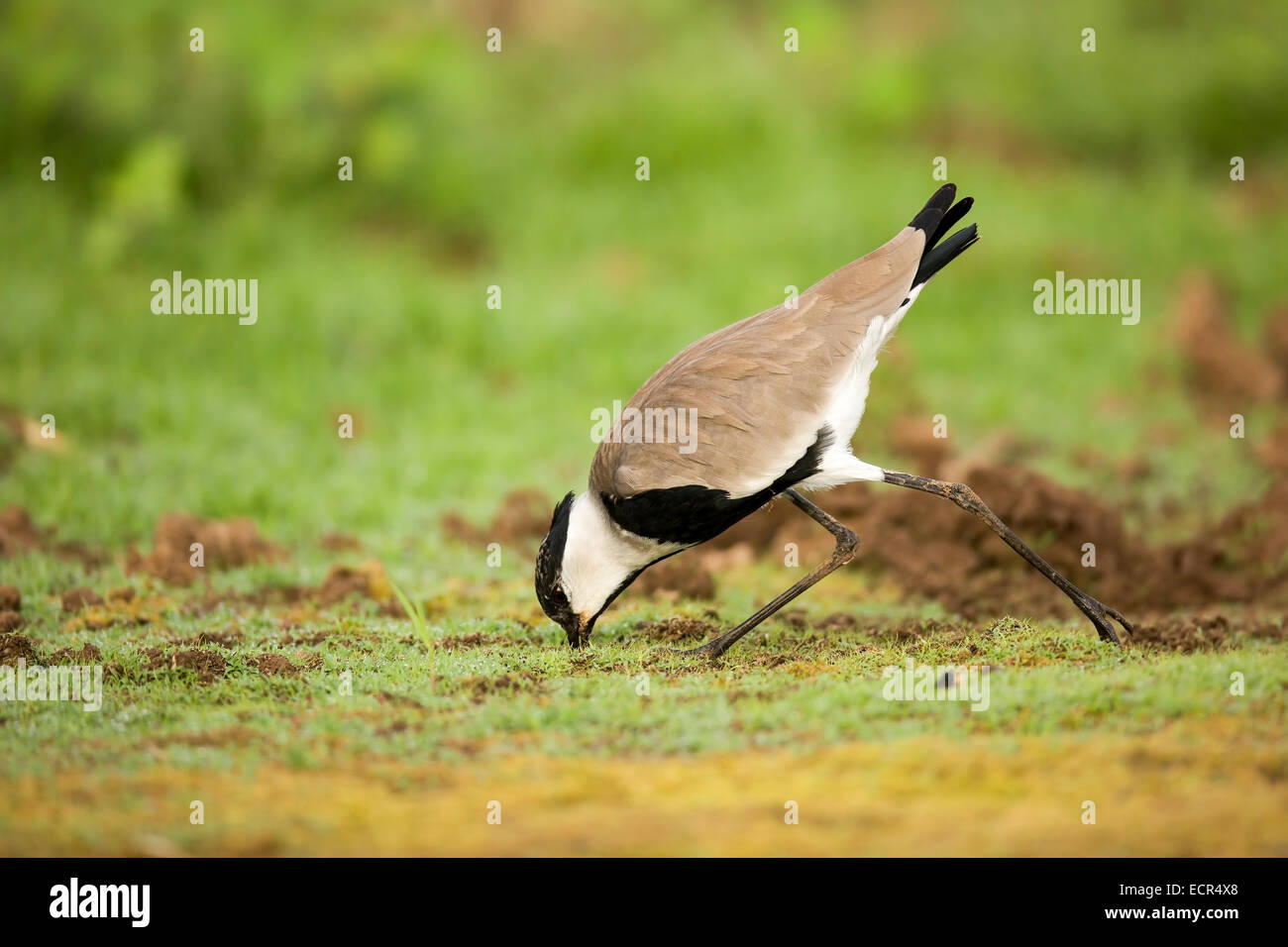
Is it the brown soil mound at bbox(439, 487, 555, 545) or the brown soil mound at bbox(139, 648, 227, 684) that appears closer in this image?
the brown soil mound at bbox(139, 648, 227, 684)

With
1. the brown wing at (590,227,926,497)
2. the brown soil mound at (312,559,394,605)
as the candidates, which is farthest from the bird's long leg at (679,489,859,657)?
the brown soil mound at (312,559,394,605)

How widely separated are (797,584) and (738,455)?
0.64 meters

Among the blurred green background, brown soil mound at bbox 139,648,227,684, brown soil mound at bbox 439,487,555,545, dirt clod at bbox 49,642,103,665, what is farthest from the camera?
the blurred green background

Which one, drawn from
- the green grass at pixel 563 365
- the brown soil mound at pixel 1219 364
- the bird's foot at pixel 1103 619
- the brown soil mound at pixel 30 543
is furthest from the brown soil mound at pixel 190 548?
the brown soil mound at pixel 1219 364

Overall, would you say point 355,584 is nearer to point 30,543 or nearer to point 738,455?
point 30,543

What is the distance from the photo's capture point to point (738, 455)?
479 cm

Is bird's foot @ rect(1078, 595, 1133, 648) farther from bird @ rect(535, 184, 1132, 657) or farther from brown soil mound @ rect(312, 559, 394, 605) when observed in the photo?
brown soil mound @ rect(312, 559, 394, 605)

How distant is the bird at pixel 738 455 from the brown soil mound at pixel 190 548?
6.94 feet

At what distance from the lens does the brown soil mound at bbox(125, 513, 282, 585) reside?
6.17m

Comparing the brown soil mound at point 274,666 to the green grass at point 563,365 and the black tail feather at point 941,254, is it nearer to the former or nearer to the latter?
the green grass at point 563,365

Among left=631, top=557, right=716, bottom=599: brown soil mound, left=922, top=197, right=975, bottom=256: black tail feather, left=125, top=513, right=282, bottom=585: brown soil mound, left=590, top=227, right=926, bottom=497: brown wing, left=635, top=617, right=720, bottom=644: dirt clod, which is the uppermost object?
left=922, top=197, right=975, bottom=256: black tail feather

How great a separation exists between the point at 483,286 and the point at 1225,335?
225 inches

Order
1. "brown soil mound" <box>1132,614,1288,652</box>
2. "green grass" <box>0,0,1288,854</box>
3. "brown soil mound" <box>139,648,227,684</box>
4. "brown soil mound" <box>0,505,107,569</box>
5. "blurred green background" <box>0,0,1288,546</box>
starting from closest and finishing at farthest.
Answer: "green grass" <box>0,0,1288,854</box> < "brown soil mound" <box>139,648,227,684</box> < "brown soil mound" <box>1132,614,1288,652</box> < "brown soil mound" <box>0,505,107,569</box> < "blurred green background" <box>0,0,1288,546</box>

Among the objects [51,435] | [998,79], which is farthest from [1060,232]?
[51,435]
